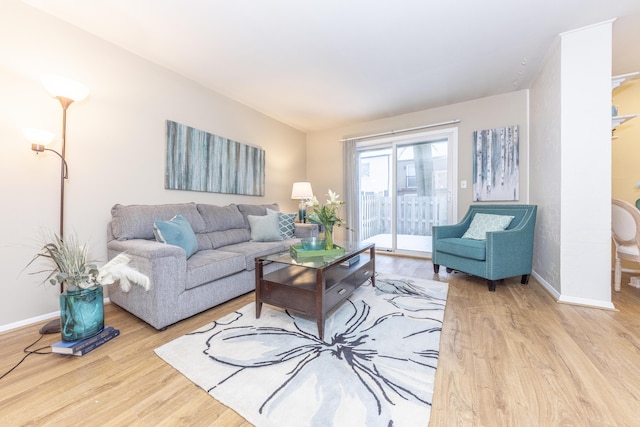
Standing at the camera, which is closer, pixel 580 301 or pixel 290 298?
pixel 290 298

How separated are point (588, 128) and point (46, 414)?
3.83 m

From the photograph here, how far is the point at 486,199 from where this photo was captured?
11.0 ft

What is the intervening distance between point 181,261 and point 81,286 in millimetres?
535

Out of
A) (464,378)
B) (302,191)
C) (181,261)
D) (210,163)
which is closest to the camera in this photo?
(464,378)

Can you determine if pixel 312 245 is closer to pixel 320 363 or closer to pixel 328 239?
pixel 328 239

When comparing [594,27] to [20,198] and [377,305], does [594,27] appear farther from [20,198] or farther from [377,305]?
[20,198]

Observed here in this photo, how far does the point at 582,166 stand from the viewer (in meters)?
2.03

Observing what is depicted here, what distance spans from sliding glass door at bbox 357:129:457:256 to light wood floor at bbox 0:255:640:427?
2149mm

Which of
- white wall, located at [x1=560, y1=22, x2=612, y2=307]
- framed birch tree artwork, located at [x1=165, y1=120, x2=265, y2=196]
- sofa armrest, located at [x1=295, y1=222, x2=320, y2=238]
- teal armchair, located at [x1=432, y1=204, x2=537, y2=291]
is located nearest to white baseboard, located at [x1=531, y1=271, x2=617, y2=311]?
white wall, located at [x1=560, y1=22, x2=612, y2=307]

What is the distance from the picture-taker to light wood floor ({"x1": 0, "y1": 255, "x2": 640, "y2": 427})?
980 mm

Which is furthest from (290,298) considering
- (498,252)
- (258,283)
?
(498,252)

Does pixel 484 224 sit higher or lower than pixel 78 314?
higher

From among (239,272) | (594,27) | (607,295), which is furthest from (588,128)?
(239,272)

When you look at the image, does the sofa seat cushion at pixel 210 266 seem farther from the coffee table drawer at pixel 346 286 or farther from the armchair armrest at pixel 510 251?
the armchair armrest at pixel 510 251
